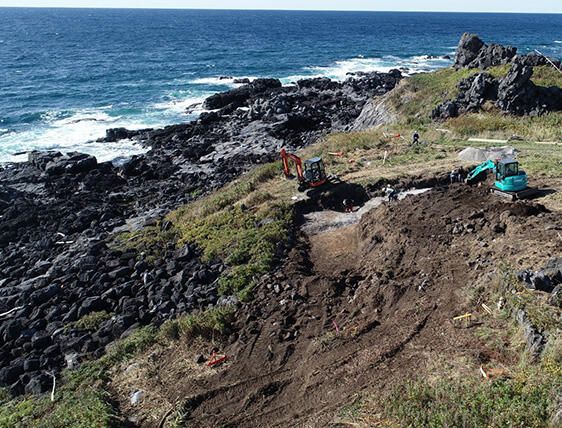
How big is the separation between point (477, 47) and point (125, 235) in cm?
4152

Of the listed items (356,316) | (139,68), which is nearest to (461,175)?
(356,316)

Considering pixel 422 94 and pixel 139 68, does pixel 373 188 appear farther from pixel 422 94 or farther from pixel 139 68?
pixel 139 68

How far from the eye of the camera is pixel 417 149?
1009 inches

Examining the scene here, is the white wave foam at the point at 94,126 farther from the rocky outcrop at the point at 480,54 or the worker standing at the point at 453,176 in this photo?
the rocky outcrop at the point at 480,54

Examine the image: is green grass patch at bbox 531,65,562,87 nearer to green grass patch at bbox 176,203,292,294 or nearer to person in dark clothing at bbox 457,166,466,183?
person in dark clothing at bbox 457,166,466,183

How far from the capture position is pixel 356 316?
12391mm

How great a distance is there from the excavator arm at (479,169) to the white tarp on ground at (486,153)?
116 inches

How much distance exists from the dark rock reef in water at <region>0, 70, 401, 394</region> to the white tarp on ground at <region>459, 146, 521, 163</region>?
15.4 m

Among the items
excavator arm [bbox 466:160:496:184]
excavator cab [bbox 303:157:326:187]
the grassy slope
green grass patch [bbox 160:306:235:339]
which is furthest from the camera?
excavator cab [bbox 303:157:326:187]

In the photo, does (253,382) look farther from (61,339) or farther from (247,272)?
(61,339)

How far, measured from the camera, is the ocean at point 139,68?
46812mm

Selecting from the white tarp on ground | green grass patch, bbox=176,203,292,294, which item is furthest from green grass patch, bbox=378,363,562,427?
the white tarp on ground

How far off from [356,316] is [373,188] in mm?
10449

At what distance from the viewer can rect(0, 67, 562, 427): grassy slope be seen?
8.30 meters
